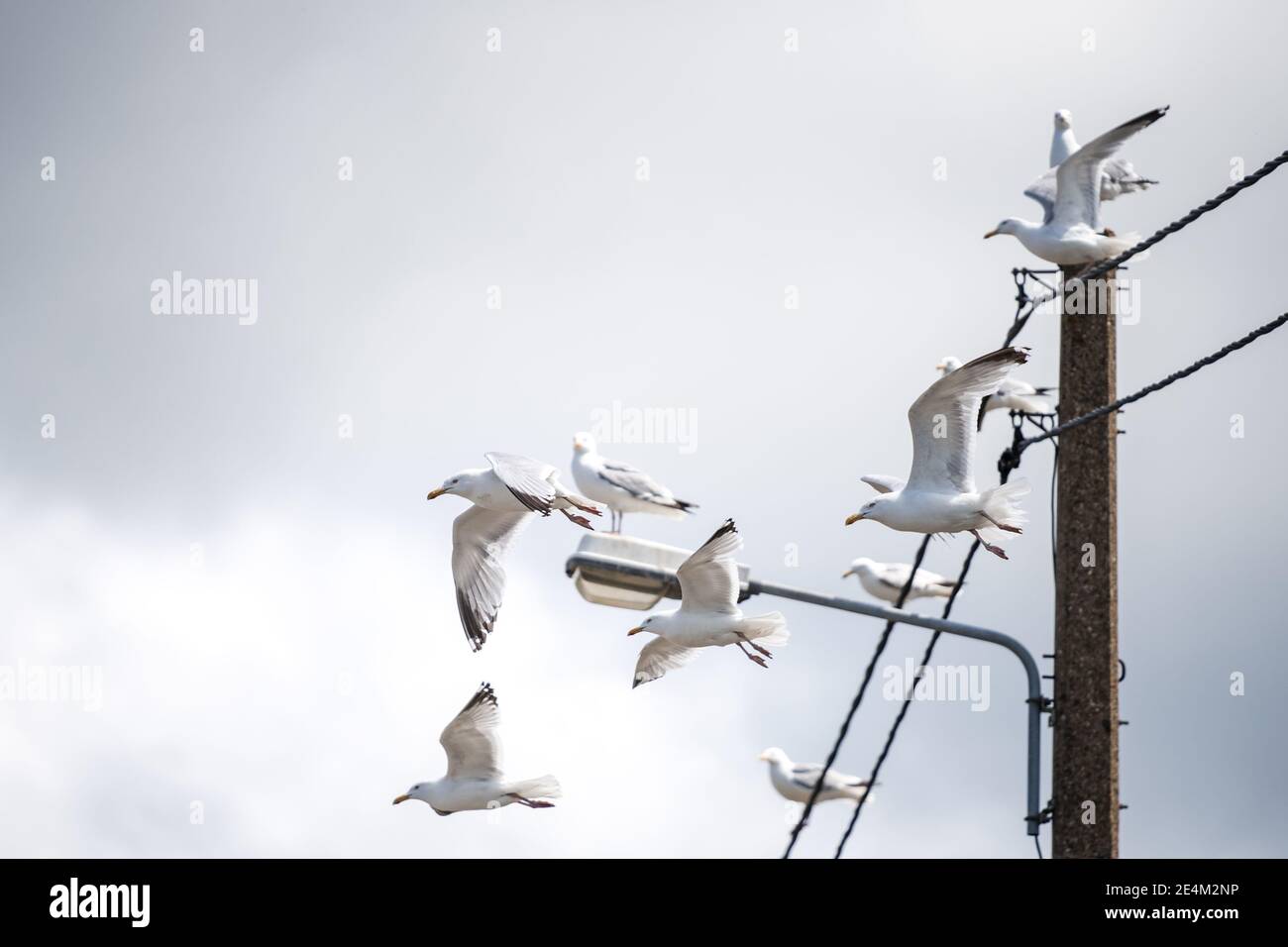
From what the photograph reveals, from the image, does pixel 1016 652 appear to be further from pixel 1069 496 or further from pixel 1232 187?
pixel 1232 187

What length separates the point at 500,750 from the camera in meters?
15.0

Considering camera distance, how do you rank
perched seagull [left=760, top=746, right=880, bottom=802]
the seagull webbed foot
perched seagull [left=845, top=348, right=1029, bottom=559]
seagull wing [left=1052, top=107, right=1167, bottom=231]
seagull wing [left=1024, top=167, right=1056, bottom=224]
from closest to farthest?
perched seagull [left=845, top=348, right=1029, bottom=559], the seagull webbed foot, seagull wing [left=1052, top=107, right=1167, bottom=231], seagull wing [left=1024, top=167, right=1056, bottom=224], perched seagull [left=760, top=746, right=880, bottom=802]

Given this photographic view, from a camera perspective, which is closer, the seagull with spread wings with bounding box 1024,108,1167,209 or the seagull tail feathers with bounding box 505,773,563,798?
the seagull tail feathers with bounding box 505,773,563,798

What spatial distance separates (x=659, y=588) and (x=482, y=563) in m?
4.11

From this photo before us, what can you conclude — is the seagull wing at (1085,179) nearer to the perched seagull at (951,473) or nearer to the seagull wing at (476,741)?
the perched seagull at (951,473)

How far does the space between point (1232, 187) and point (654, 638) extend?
19.1 ft

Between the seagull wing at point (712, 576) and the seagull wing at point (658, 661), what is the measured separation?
159 centimetres

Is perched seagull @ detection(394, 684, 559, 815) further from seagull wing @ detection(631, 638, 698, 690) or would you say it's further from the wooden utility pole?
the wooden utility pole

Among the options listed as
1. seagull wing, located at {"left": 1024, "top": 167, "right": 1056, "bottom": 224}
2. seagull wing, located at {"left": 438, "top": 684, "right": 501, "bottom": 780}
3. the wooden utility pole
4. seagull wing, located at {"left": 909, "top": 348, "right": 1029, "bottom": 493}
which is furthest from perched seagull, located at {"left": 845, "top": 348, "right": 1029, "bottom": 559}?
seagull wing, located at {"left": 1024, "top": 167, "right": 1056, "bottom": 224}

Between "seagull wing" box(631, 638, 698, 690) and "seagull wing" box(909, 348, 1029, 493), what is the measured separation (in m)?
2.81

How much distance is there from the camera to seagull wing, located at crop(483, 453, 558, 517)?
13.1 metres

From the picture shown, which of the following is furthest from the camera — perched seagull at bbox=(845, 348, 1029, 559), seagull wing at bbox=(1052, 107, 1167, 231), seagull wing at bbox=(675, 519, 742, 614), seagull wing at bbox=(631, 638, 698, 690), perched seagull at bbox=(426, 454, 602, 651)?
perched seagull at bbox=(426, 454, 602, 651)

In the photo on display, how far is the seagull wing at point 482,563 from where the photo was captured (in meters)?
16.0
